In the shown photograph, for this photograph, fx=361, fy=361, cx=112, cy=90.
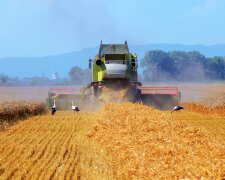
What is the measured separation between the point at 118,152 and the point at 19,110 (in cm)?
1084

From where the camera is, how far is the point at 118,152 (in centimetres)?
867

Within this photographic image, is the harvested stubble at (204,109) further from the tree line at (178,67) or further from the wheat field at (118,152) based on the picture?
the tree line at (178,67)

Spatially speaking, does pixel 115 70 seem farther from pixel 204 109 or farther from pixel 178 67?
pixel 178 67

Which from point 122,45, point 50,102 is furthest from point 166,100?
point 50,102

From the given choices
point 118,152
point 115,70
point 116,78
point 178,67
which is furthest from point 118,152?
point 178,67

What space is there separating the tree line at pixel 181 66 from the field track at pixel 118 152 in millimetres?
95105

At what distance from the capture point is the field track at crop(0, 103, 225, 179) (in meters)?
6.48

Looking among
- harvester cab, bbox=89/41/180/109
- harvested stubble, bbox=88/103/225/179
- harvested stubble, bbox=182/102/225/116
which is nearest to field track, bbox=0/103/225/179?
harvested stubble, bbox=88/103/225/179

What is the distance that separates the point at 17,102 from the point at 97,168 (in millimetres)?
12639

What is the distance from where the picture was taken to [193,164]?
20.5 ft

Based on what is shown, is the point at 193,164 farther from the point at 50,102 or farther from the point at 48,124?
the point at 50,102

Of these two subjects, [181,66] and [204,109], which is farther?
[181,66]

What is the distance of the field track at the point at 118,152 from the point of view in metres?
6.48

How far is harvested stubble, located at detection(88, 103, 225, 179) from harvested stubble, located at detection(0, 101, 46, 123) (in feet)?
23.2
